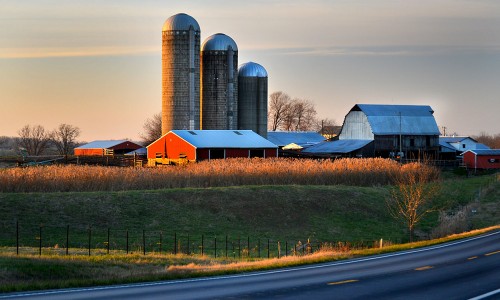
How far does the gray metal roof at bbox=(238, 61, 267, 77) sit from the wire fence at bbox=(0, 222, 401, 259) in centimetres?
4878

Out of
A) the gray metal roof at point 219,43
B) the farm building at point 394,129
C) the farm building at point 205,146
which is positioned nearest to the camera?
the farm building at point 205,146

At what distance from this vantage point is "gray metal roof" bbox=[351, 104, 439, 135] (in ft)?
309

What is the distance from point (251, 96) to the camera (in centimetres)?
9169

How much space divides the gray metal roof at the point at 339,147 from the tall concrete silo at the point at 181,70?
1946cm

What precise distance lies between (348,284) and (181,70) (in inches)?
2425

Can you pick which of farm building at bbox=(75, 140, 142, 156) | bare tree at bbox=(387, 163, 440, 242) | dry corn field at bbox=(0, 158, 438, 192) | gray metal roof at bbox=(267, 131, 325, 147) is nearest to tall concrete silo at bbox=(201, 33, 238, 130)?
dry corn field at bbox=(0, 158, 438, 192)

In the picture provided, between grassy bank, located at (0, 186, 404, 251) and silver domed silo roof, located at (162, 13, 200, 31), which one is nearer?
grassy bank, located at (0, 186, 404, 251)

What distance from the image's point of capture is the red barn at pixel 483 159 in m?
89.8

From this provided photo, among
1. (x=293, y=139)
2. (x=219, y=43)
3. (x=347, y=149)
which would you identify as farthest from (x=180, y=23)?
(x=293, y=139)

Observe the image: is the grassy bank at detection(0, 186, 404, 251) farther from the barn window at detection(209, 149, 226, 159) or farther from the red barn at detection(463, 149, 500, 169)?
the red barn at detection(463, 149, 500, 169)

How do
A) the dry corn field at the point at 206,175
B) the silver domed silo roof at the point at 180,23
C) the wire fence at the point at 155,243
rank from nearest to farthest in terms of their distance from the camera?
1. the wire fence at the point at 155,243
2. the dry corn field at the point at 206,175
3. the silver domed silo roof at the point at 180,23

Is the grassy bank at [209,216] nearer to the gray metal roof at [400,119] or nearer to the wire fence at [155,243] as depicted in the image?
the wire fence at [155,243]

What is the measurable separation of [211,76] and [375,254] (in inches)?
2277

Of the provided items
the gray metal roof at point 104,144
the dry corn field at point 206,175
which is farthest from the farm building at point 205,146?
the gray metal roof at point 104,144
